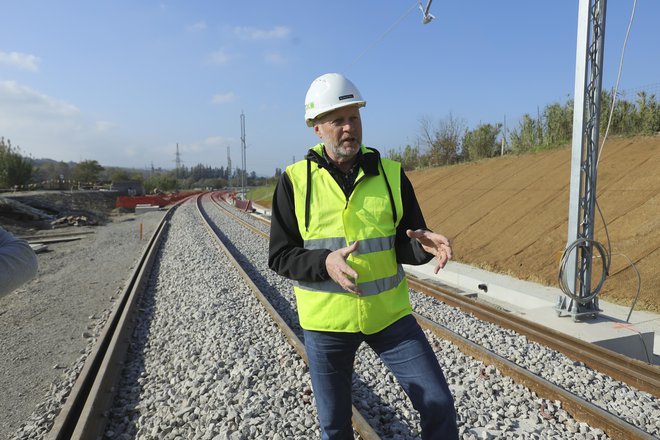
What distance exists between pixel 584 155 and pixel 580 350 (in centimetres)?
333

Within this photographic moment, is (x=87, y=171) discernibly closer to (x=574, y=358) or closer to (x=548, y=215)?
(x=548, y=215)

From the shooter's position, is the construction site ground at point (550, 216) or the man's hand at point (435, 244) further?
the construction site ground at point (550, 216)

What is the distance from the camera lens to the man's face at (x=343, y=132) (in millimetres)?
2293

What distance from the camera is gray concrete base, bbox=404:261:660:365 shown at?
623 cm

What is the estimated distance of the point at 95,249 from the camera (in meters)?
16.5

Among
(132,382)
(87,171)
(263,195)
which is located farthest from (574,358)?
(87,171)

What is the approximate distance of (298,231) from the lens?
2342mm

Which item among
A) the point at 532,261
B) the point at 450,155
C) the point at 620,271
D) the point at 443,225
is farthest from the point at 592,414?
the point at 450,155

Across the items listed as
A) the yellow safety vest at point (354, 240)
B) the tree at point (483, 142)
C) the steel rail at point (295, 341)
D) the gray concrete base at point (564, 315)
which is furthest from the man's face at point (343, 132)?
the tree at point (483, 142)

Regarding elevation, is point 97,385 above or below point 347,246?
below

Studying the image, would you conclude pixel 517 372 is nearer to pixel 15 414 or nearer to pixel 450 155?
pixel 15 414

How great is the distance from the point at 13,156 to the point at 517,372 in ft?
164

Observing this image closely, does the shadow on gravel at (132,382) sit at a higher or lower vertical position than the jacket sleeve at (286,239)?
lower

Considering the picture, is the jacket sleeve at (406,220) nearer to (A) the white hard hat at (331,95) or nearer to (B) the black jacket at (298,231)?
(B) the black jacket at (298,231)
